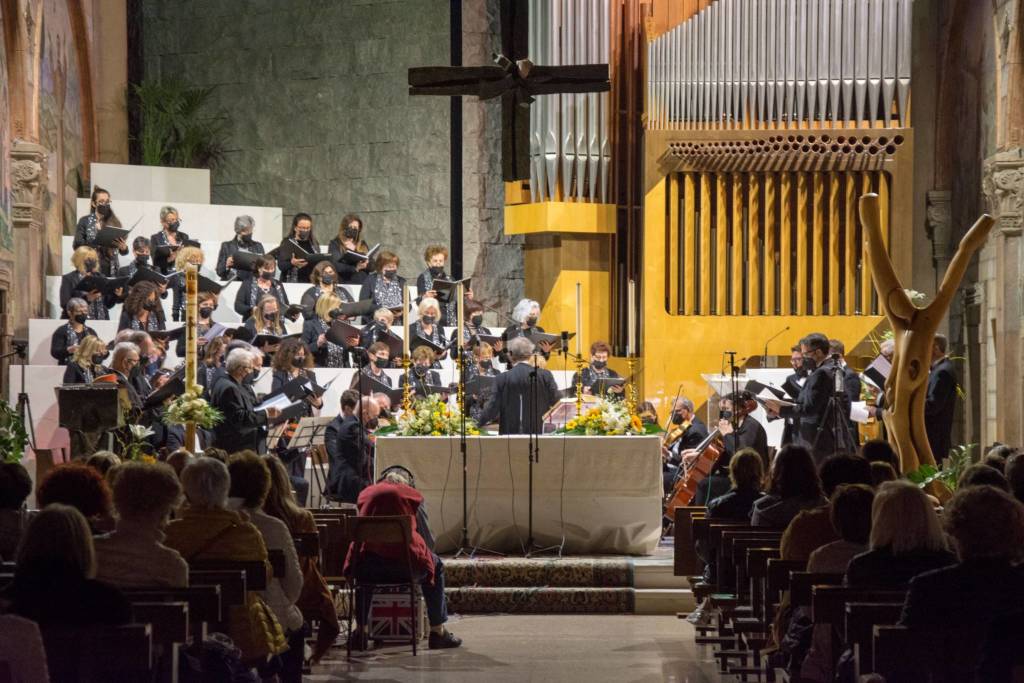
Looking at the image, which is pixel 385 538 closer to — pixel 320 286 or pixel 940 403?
pixel 940 403

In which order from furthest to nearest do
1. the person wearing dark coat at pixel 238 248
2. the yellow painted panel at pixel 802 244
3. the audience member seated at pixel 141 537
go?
the yellow painted panel at pixel 802 244, the person wearing dark coat at pixel 238 248, the audience member seated at pixel 141 537

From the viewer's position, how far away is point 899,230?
14875 mm

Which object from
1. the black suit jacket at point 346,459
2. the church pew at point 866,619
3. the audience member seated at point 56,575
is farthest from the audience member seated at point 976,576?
the black suit jacket at point 346,459

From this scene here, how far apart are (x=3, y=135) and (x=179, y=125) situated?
5.41m

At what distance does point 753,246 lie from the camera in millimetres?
15125

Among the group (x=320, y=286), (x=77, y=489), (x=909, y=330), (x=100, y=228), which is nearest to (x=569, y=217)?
(x=320, y=286)

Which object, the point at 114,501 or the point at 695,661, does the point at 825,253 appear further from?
the point at 114,501

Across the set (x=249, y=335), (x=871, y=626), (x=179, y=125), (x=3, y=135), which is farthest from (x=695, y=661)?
(x=179, y=125)

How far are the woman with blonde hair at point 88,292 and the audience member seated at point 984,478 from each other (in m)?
9.29

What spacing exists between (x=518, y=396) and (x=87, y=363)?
314 centimetres

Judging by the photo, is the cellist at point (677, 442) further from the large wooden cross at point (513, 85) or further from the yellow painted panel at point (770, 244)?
A: the yellow painted panel at point (770, 244)

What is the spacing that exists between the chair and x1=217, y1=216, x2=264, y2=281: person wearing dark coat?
701 centimetres

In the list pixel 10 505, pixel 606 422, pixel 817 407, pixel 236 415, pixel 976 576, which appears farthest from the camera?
pixel 817 407

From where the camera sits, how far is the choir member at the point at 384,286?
14508mm
